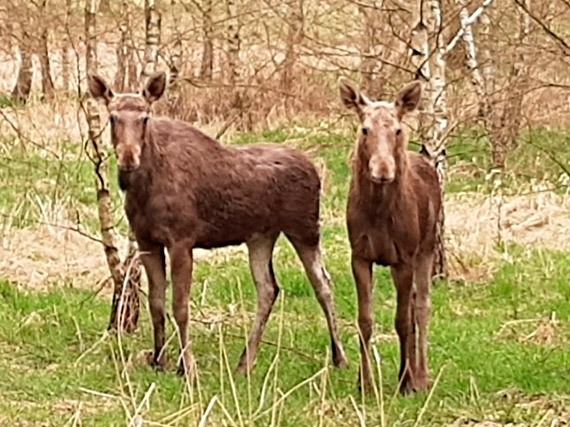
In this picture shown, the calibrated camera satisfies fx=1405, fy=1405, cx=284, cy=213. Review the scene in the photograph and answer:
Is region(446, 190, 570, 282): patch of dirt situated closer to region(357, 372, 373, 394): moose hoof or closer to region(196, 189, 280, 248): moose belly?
region(196, 189, 280, 248): moose belly

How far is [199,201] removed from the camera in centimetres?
993

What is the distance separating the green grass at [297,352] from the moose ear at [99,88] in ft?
5.59

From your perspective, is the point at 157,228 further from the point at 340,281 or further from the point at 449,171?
the point at 449,171

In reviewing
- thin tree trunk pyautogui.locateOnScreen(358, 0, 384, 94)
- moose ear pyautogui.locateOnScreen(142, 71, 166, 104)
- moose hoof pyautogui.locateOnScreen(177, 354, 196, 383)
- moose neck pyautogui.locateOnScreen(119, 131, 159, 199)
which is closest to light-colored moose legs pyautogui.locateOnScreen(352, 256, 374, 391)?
moose hoof pyautogui.locateOnScreen(177, 354, 196, 383)

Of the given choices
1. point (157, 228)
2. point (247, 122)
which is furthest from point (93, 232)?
point (247, 122)

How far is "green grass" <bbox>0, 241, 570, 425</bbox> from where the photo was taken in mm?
8258

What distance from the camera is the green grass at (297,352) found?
27.1 ft

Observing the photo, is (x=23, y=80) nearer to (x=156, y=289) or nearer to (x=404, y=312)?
(x=156, y=289)

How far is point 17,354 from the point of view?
32.9 ft

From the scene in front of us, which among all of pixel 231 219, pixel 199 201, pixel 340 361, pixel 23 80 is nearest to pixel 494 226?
pixel 340 361

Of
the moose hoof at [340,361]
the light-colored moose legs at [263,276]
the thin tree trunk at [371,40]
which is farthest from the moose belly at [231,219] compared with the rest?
the thin tree trunk at [371,40]

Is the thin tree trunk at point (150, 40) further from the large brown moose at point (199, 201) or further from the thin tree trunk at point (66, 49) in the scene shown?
the large brown moose at point (199, 201)

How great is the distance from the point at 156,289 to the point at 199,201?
70 centimetres

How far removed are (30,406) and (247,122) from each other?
14077 mm
